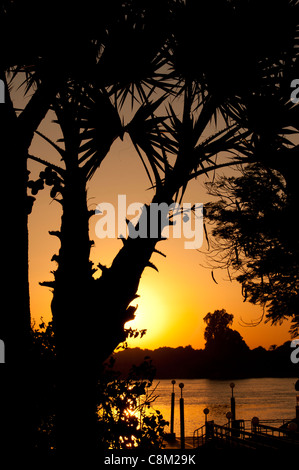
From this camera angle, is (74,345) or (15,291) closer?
(15,291)

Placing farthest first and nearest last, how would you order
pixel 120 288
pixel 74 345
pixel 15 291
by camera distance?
pixel 120 288 < pixel 74 345 < pixel 15 291

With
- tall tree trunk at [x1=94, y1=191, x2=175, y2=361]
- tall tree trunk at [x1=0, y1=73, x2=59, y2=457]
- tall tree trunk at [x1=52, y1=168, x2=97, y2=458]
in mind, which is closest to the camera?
tall tree trunk at [x1=0, y1=73, x2=59, y2=457]

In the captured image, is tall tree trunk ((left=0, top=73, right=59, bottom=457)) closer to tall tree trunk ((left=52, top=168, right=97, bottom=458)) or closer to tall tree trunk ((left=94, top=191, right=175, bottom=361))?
tall tree trunk ((left=52, top=168, right=97, bottom=458))

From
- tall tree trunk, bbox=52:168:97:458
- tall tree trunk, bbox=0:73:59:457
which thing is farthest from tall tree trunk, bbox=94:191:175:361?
tall tree trunk, bbox=0:73:59:457

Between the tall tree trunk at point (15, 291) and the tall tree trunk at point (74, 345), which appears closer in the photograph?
the tall tree trunk at point (15, 291)

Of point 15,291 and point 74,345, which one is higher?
point 15,291

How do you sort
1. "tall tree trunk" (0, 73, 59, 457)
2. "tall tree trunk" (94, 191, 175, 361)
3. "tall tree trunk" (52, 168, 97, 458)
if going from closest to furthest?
"tall tree trunk" (0, 73, 59, 457)
"tall tree trunk" (52, 168, 97, 458)
"tall tree trunk" (94, 191, 175, 361)

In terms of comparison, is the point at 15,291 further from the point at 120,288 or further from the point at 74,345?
the point at 120,288

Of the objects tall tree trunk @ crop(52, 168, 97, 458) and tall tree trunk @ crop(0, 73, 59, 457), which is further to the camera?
tall tree trunk @ crop(52, 168, 97, 458)

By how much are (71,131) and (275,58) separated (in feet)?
7.03

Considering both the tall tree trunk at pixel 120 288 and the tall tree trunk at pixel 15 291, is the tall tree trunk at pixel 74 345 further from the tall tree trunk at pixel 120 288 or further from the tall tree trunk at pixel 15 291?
the tall tree trunk at pixel 15 291

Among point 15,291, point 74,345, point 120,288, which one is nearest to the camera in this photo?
point 15,291

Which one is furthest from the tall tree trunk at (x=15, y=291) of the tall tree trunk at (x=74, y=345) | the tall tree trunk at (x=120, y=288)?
the tall tree trunk at (x=120, y=288)

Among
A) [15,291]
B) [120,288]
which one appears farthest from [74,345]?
[15,291]
